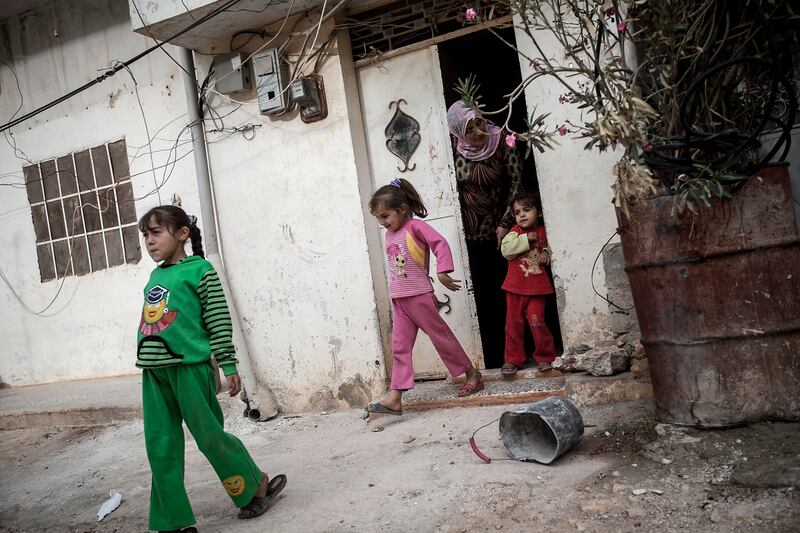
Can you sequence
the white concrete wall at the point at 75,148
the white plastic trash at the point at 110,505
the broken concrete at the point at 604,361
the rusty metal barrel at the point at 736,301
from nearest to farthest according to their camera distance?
the rusty metal barrel at the point at 736,301
the white plastic trash at the point at 110,505
the broken concrete at the point at 604,361
the white concrete wall at the point at 75,148

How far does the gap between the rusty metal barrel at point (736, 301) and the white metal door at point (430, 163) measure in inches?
87.2

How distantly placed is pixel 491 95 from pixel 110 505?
4382 mm

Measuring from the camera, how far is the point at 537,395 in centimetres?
437

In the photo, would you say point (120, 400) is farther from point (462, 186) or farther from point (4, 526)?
point (462, 186)

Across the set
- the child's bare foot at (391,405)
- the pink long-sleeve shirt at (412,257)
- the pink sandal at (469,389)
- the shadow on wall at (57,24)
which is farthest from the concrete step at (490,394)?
the shadow on wall at (57,24)

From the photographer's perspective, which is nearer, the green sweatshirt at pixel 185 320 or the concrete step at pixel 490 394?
the green sweatshirt at pixel 185 320

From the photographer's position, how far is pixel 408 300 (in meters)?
4.62

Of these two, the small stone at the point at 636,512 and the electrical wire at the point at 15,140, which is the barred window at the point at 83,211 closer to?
the electrical wire at the point at 15,140

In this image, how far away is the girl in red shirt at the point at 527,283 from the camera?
4.93 metres

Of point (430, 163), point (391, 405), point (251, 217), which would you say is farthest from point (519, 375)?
point (251, 217)

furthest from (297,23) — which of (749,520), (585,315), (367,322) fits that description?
(749,520)

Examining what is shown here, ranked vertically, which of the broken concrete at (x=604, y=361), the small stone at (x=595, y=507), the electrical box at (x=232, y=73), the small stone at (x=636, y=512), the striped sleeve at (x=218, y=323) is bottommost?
the small stone at (x=636, y=512)

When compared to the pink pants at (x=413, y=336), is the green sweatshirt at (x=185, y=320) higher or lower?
higher

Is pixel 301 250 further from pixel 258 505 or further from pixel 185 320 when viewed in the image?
pixel 258 505
